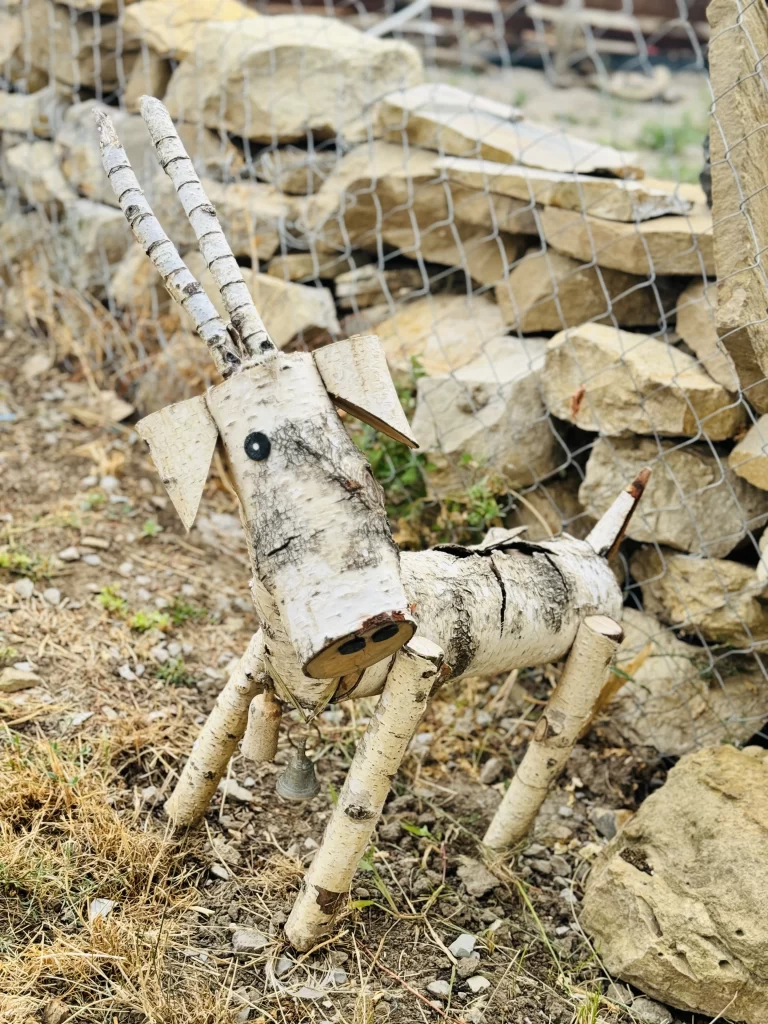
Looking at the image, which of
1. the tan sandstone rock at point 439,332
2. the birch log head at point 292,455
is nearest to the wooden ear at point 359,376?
the birch log head at point 292,455

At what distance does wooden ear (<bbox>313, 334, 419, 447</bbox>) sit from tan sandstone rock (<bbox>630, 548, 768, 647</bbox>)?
107cm

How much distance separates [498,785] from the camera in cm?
244

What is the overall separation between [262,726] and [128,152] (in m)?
2.57

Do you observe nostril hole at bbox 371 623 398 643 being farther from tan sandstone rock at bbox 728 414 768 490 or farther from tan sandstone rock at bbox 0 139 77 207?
tan sandstone rock at bbox 0 139 77 207

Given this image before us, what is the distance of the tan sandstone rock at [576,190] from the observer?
2.73 meters

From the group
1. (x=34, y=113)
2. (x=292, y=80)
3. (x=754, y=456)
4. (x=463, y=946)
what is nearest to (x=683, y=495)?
(x=754, y=456)

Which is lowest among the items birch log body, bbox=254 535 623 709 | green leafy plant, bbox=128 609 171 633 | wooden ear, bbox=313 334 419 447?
green leafy plant, bbox=128 609 171 633

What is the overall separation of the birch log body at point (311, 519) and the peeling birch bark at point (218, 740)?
311 millimetres

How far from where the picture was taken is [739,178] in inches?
85.1

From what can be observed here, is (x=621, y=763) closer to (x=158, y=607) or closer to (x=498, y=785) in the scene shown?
(x=498, y=785)

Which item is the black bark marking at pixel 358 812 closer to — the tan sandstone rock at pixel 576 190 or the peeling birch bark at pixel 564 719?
the peeling birch bark at pixel 564 719

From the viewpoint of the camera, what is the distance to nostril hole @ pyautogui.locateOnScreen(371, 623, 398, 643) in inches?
60.9

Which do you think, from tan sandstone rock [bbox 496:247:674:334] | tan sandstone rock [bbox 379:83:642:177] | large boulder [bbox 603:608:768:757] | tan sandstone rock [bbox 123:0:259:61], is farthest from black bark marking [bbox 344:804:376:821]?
tan sandstone rock [bbox 123:0:259:61]

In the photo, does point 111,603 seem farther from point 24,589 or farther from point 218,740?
point 218,740
